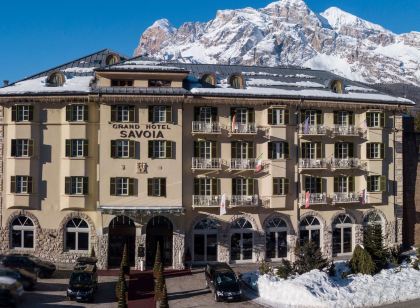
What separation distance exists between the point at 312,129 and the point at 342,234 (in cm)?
Answer: 1126

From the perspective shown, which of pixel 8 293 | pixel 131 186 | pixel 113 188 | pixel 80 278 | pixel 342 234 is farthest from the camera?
pixel 342 234

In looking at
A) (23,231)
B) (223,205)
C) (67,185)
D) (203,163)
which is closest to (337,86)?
(203,163)

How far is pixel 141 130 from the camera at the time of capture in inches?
1916

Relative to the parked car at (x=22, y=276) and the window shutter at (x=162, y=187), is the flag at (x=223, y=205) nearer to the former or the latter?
the window shutter at (x=162, y=187)

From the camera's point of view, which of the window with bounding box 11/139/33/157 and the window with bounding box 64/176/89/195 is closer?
the window with bounding box 64/176/89/195

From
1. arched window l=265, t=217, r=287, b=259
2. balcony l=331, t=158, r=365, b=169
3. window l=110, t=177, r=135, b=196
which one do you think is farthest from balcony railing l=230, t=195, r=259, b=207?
window l=110, t=177, r=135, b=196

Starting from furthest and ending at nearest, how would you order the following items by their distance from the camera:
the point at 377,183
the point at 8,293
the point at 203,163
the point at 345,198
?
1. the point at 377,183
2. the point at 345,198
3. the point at 203,163
4. the point at 8,293

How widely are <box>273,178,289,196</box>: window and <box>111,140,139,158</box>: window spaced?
→ 540 inches

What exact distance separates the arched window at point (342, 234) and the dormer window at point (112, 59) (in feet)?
91.1

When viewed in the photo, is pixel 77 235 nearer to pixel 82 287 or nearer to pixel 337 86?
pixel 82 287

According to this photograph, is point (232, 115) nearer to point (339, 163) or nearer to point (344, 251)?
point (339, 163)

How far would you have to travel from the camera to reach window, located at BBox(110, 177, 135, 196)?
157 ft

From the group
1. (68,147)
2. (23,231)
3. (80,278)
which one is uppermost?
(68,147)

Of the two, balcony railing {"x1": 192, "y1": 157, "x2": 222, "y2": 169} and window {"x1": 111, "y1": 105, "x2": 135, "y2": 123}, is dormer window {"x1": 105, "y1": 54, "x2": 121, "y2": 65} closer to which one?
window {"x1": 111, "y1": 105, "x2": 135, "y2": 123}
